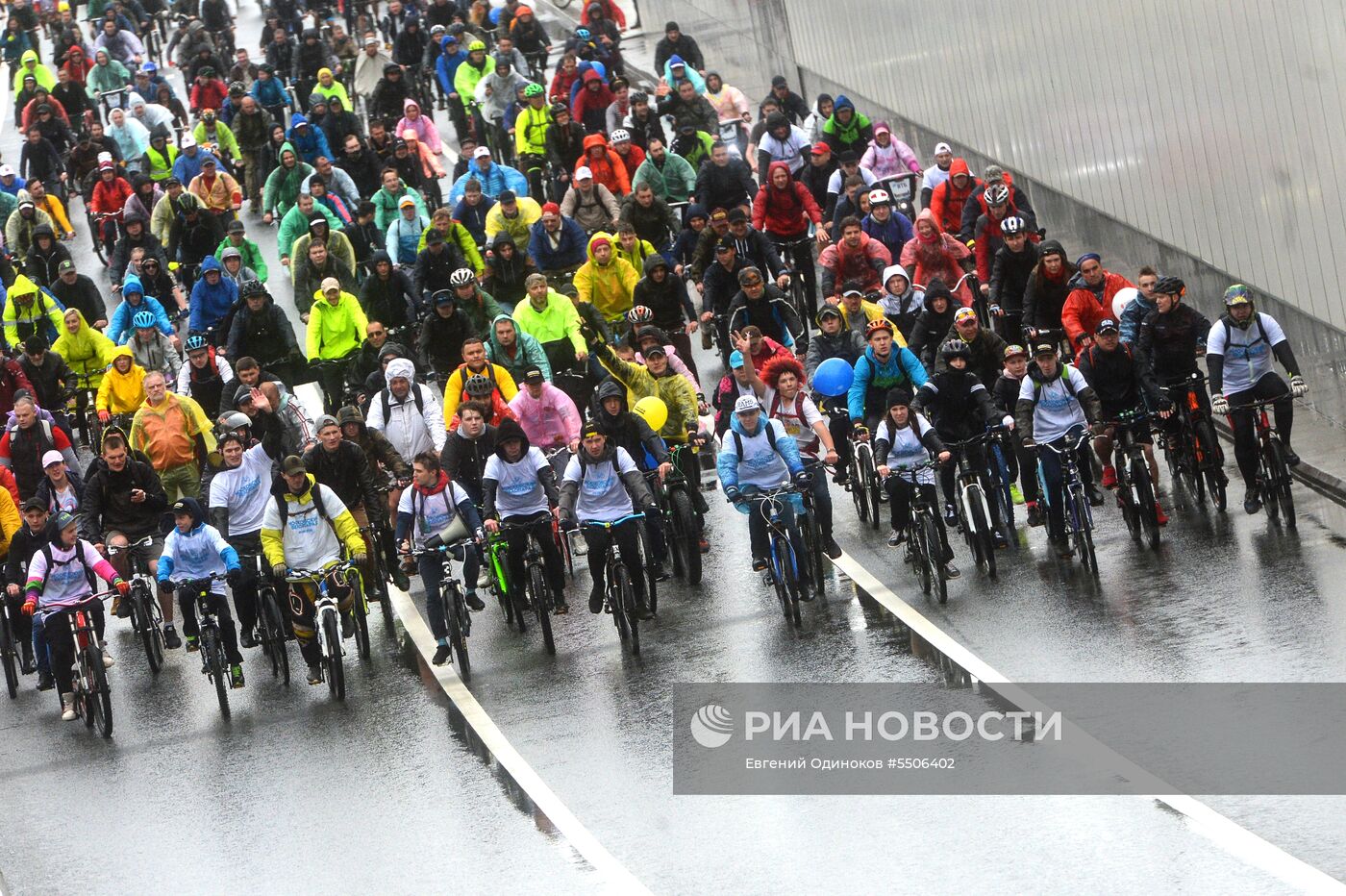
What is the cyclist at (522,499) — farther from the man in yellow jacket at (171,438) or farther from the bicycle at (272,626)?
the man in yellow jacket at (171,438)

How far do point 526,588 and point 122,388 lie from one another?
20.8 ft

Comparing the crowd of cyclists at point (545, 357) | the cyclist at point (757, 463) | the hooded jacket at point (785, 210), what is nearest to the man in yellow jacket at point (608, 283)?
the crowd of cyclists at point (545, 357)

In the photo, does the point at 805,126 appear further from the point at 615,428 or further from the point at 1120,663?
the point at 1120,663

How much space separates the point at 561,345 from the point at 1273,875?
1206cm

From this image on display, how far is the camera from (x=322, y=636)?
1864 centimetres

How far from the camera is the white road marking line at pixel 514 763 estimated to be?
13.5 metres

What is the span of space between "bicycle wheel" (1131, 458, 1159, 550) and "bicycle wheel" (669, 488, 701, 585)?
3.54 m

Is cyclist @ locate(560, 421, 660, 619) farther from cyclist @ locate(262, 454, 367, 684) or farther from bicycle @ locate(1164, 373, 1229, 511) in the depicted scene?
bicycle @ locate(1164, 373, 1229, 511)

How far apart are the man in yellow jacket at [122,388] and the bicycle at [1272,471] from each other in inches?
429

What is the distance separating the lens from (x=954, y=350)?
18.8 meters

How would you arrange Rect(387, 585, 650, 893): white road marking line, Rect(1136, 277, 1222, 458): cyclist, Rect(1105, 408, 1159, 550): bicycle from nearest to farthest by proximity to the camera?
Rect(387, 585, 650, 893): white road marking line < Rect(1105, 408, 1159, 550): bicycle < Rect(1136, 277, 1222, 458): cyclist

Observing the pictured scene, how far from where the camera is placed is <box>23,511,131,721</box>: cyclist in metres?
18.1

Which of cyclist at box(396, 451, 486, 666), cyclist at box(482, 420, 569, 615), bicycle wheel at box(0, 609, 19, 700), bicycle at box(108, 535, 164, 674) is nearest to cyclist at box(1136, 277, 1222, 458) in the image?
cyclist at box(482, 420, 569, 615)

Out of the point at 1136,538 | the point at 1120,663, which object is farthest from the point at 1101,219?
the point at 1120,663
